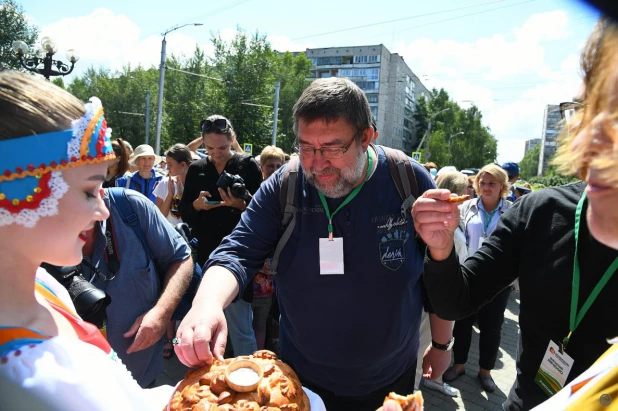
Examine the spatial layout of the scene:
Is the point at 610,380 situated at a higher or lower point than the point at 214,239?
higher

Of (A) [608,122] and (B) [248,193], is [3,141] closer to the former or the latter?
(A) [608,122]

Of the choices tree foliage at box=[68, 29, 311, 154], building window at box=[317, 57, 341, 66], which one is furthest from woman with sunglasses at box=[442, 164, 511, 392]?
building window at box=[317, 57, 341, 66]

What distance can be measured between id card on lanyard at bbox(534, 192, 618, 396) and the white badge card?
925 millimetres

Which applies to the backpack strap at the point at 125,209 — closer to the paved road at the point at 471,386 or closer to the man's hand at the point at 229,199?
the man's hand at the point at 229,199

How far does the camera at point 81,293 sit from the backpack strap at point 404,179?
1.46m

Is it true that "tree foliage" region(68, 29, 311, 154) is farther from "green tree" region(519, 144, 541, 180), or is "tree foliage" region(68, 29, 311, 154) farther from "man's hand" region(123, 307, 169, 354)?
"green tree" region(519, 144, 541, 180)

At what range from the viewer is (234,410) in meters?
1.09

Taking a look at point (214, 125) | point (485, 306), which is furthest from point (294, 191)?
point (485, 306)

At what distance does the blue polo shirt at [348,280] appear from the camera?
6.23 ft

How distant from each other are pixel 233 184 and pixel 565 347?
2.98 m

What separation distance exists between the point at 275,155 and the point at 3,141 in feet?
13.7

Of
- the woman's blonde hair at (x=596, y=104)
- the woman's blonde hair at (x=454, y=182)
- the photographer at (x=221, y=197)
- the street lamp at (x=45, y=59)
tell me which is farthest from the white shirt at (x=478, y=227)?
the street lamp at (x=45, y=59)

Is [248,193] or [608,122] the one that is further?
[248,193]

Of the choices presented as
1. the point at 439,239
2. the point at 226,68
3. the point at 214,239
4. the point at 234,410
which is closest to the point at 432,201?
the point at 439,239
